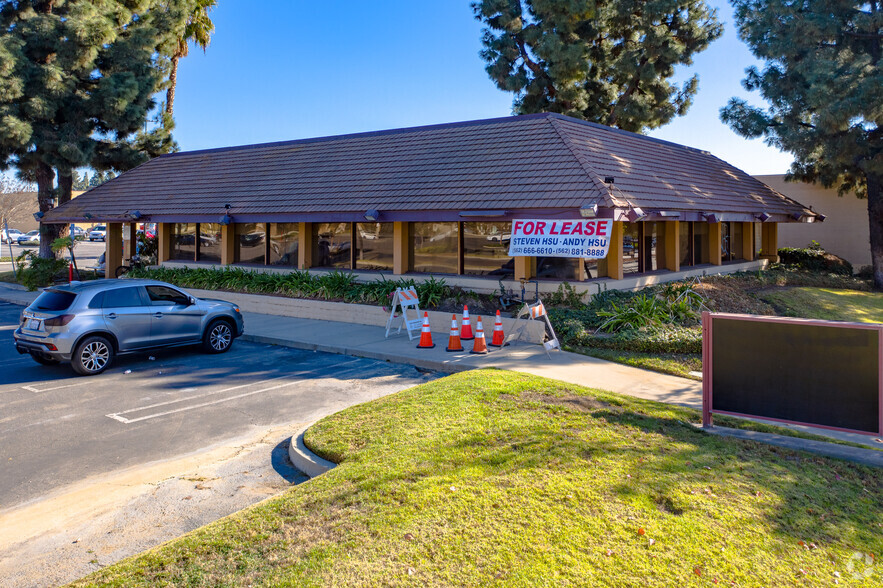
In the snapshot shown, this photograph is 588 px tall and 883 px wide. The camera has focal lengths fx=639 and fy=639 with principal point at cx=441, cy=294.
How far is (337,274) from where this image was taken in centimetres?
1795

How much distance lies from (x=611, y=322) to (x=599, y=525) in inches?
344

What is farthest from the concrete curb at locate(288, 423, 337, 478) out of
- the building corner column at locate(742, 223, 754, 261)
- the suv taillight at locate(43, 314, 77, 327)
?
the building corner column at locate(742, 223, 754, 261)

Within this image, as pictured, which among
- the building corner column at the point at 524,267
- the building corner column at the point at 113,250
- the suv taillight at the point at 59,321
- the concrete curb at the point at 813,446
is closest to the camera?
the concrete curb at the point at 813,446

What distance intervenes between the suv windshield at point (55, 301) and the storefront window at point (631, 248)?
1294cm

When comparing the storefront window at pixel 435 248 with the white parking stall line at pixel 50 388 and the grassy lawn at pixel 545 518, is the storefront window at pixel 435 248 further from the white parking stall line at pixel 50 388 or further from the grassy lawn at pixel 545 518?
the grassy lawn at pixel 545 518

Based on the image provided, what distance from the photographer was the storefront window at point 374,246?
741 inches

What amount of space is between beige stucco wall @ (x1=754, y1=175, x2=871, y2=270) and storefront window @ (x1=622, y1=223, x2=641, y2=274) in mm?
15435

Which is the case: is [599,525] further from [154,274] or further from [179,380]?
[154,274]

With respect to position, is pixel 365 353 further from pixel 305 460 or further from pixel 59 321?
pixel 305 460

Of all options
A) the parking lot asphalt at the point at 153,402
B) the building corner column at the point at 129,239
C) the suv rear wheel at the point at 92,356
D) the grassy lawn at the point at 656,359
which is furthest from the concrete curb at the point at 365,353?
the building corner column at the point at 129,239

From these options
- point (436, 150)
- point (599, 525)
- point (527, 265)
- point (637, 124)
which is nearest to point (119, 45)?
point (436, 150)

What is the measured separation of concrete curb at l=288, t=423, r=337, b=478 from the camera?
20.6 feet

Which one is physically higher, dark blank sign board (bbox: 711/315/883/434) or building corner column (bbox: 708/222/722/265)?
building corner column (bbox: 708/222/722/265)

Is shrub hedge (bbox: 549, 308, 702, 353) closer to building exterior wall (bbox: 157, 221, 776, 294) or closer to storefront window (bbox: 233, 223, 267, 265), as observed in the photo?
building exterior wall (bbox: 157, 221, 776, 294)
